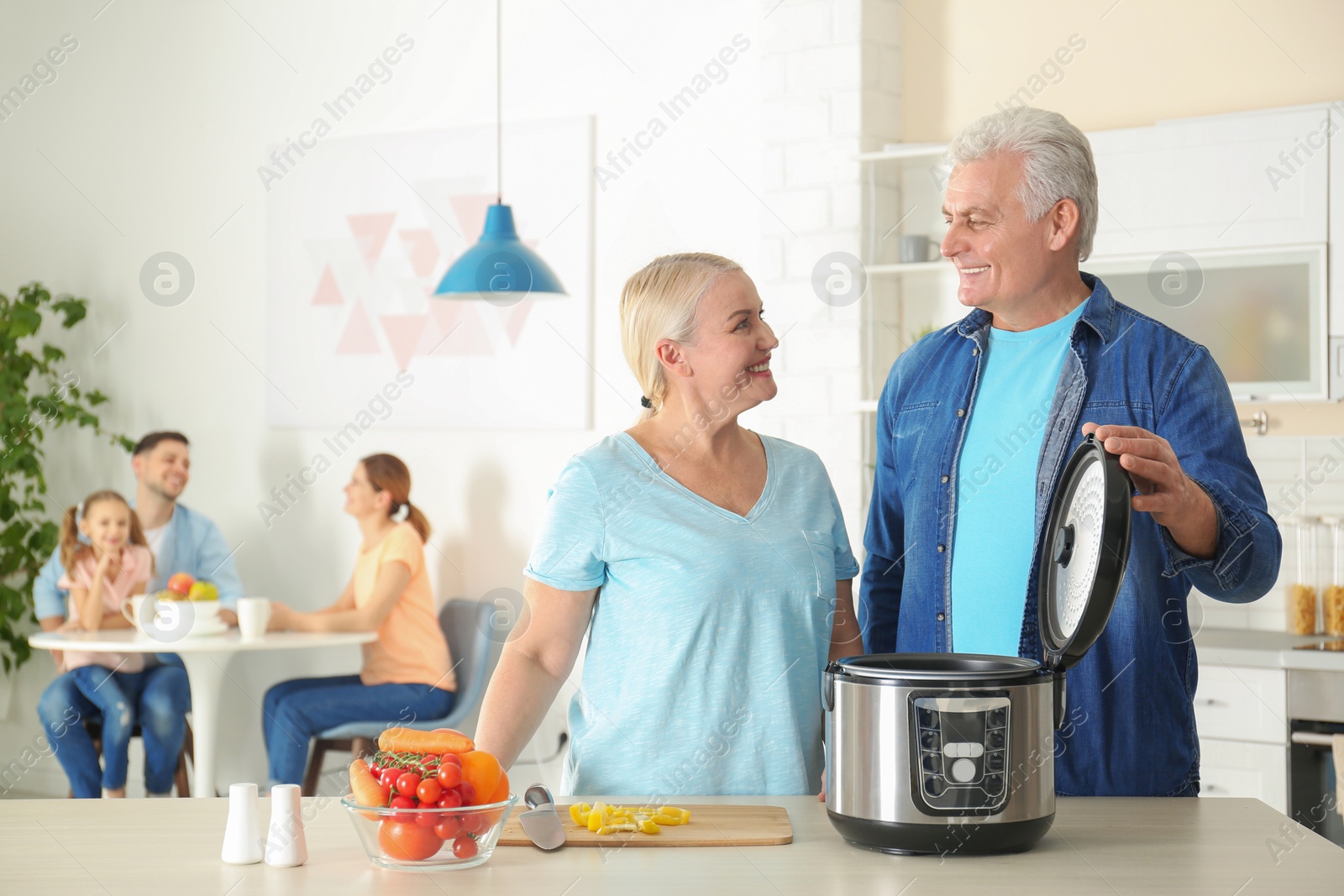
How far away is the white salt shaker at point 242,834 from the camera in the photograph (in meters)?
1.24

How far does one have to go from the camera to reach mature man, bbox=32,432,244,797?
414 cm

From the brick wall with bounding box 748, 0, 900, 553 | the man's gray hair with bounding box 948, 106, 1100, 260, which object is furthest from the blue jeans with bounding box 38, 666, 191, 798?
the man's gray hair with bounding box 948, 106, 1100, 260

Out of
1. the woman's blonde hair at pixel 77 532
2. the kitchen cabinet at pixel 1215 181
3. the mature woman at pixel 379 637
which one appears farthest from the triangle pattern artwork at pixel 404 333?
the kitchen cabinet at pixel 1215 181

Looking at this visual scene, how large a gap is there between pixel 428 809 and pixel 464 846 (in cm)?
5

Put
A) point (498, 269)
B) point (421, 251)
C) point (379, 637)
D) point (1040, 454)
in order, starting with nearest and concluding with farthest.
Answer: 1. point (1040, 454)
2. point (498, 269)
3. point (379, 637)
4. point (421, 251)

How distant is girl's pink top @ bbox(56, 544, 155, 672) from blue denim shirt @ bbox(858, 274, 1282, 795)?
3213mm

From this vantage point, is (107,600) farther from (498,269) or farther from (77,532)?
(498,269)

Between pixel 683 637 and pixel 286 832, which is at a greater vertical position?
pixel 683 637

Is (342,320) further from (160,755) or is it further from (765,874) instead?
(765,874)

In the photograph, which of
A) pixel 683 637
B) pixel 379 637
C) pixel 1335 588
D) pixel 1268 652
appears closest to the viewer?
pixel 683 637

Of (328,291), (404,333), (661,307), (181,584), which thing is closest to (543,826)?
(661,307)

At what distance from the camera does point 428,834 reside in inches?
47.3

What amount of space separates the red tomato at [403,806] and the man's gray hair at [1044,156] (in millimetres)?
1097

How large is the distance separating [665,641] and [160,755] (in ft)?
10.3
